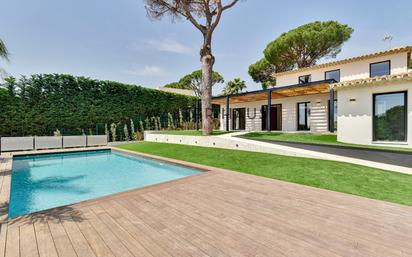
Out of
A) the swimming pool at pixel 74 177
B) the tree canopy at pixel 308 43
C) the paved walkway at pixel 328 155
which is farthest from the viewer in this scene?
the tree canopy at pixel 308 43

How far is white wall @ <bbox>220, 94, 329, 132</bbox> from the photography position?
1272 centimetres

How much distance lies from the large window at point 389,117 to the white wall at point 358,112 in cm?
19

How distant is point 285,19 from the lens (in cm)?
1770

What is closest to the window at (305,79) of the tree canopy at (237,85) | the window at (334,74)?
the window at (334,74)

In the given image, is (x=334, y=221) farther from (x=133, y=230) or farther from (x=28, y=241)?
(x=28, y=241)

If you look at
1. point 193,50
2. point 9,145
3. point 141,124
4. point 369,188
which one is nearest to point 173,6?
point 193,50

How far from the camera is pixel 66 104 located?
42.5 ft

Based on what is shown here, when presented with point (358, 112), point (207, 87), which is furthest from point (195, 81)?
point (358, 112)

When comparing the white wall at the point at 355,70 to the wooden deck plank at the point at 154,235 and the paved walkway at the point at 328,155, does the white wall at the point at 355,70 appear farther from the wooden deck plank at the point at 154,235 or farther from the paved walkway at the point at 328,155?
the wooden deck plank at the point at 154,235

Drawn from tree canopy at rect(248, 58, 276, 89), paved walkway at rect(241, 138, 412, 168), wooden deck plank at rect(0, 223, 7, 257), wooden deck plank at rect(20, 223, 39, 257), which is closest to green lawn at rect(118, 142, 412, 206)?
paved walkway at rect(241, 138, 412, 168)

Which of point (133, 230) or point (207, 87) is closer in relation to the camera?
point (133, 230)

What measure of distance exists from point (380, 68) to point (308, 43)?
22.7 ft

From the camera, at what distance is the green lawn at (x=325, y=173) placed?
13.4ft

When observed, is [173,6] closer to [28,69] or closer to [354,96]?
[28,69]
